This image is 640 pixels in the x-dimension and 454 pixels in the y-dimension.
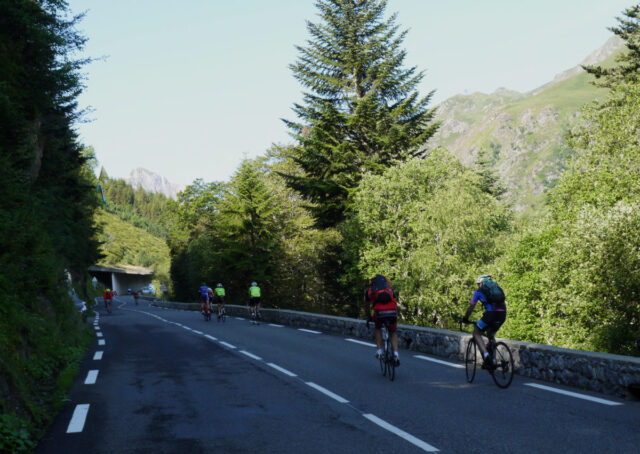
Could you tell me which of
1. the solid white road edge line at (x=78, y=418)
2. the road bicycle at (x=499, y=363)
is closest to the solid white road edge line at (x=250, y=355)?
the solid white road edge line at (x=78, y=418)

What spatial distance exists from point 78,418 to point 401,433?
13.7 ft

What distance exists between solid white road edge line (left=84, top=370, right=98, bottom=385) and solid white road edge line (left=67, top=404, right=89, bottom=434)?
2085 millimetres

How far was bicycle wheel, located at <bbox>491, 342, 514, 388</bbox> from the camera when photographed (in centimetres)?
862

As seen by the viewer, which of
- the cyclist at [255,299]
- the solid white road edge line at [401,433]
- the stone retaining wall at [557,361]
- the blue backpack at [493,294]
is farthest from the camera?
the cyclist at [255,299]

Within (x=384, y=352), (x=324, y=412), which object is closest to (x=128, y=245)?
(x=384, y=352)

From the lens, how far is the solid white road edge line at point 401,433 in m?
5.51

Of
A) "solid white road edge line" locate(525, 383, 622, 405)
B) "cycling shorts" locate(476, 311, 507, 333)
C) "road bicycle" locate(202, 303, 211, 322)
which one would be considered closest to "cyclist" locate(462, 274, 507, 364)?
"cycling shorts" locate(476, 311, 507, 333)

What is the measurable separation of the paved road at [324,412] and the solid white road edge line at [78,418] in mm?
15

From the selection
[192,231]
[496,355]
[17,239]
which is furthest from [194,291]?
[496,355]

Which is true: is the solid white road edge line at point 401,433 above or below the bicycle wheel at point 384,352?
below

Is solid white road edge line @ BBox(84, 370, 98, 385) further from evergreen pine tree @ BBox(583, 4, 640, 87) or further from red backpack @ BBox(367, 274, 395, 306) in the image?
evergreen pine tree @ BBox(583, 4, 640, 87)

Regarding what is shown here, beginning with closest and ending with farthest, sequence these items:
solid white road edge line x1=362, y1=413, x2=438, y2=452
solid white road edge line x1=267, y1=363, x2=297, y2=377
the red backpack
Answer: solid white road edge line x1=362, y1=413, x2=438, y2=452, the red backpack, solid white road edge line x1=267, y1=363, x2=297, y2=377

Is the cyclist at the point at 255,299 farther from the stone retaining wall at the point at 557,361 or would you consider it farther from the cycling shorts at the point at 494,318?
the cycling shorts at the point at 494,318

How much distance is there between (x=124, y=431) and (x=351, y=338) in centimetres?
1068
